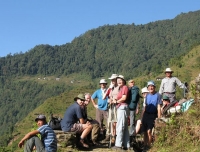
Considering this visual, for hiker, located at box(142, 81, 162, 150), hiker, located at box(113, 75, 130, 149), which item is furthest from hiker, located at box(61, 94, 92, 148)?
hiker, located at box(142, 81, 162, 150)

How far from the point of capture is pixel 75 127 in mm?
8195

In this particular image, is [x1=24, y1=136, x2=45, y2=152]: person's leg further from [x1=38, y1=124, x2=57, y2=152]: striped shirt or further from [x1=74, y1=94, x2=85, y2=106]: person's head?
[x1=74, y1=94, x2=85, y2=106]: person's head

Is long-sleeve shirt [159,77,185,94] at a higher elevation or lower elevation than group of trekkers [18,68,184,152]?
higher

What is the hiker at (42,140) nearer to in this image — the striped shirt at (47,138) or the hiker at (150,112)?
the striped shirt at (47,138)

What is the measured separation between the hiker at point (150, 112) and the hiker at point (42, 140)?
2565 millimetres

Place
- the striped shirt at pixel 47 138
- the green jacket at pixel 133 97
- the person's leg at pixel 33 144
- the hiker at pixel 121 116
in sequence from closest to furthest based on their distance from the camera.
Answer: the person's leg at pixel 33 144 → the striped shirt at pixel 47 138 → the hiker at pixel 121 116 → the green jacket at pixel 133 97

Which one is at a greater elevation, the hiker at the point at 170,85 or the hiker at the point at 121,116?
the hiker at the point at 170,85

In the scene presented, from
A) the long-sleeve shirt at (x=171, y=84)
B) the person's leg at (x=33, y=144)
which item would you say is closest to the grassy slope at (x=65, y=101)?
the long-sleeve shirt at (x=171, y=84)

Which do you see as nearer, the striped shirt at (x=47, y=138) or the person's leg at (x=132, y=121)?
the striped shirt at (x=47, y=138)

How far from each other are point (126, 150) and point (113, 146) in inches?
17.3

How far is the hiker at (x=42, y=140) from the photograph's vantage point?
20.5 ft

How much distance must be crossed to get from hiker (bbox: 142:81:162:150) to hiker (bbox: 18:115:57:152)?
8.42 feet

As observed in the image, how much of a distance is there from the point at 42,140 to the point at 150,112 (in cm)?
286

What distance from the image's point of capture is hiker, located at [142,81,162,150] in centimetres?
828
